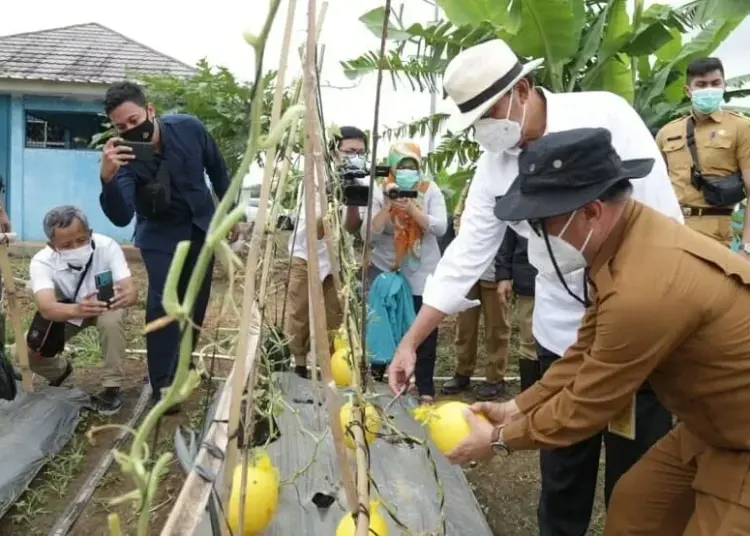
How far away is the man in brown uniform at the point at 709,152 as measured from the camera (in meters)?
4.24

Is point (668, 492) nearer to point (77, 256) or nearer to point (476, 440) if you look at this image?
point (476, 440)

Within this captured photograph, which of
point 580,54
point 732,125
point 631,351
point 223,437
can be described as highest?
point 580,54

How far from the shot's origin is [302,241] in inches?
187

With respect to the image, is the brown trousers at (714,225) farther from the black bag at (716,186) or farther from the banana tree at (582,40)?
the banana tree at (582,40)

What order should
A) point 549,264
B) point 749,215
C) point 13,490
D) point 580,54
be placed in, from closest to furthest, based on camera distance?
point 549,264, point 13,490, point 749,215, point 580,54

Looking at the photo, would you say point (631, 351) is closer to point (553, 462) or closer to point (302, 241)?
point (553, 462)

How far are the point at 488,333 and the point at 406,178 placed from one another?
51.2 inches

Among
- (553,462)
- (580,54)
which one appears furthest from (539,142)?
(580,54)

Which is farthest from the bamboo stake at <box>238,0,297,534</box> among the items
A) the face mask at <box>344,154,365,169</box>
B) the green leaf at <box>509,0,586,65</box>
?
the green leaf at <box>509,0,586,65</box>

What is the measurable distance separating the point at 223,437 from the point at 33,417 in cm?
298

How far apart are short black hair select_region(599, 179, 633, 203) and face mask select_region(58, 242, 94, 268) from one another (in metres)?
3.52

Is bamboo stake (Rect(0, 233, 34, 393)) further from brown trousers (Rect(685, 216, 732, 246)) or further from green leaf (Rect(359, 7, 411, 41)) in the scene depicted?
brown trousers (Rect(685, 216, 732, 246))

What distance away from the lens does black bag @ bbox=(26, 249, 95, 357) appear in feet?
14.6

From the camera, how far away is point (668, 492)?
2.04 meters
